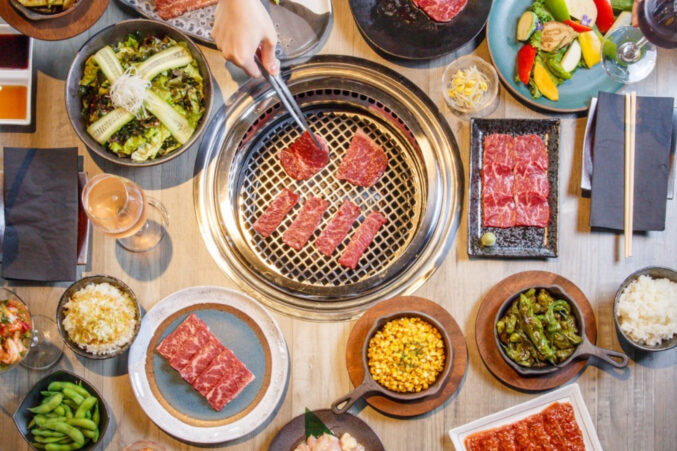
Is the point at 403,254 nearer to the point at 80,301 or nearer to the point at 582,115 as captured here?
the point at 582,115

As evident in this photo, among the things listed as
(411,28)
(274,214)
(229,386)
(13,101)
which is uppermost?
(411,28)

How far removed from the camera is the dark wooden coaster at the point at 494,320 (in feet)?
9.78

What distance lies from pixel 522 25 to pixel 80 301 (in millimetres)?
2685

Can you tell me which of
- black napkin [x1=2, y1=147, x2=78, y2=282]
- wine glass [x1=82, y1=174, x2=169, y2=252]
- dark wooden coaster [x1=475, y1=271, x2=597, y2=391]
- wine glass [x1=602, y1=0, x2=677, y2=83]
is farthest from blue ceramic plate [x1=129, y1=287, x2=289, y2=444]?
wine glass [x1=602, y1=0, x2=677, y2=83]

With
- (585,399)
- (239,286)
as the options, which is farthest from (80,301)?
(585,399)

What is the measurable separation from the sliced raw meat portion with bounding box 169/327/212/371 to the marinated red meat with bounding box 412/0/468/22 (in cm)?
208

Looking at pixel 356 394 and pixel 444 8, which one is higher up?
pixel 444 8

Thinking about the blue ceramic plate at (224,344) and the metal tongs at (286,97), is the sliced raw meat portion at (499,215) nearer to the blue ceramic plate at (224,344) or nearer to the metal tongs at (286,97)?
the metal tongs at (286,97)

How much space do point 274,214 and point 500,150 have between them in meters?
1.29

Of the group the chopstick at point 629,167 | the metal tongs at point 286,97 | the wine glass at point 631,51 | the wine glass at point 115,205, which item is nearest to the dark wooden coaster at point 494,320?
the chopstick at point 629,167

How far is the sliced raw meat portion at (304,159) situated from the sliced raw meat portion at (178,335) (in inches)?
38.0

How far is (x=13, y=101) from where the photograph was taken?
3057 millimetres

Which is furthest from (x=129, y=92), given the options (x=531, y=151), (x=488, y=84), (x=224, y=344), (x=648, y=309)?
(x=648, y=309)

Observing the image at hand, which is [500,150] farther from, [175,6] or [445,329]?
[175,6]
